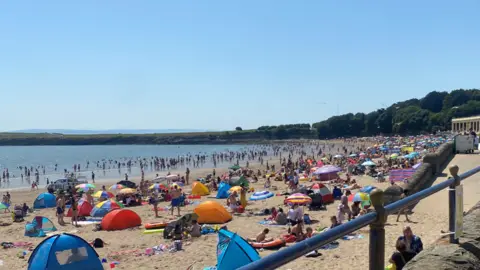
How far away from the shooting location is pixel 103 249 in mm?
13703

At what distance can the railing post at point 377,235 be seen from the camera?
228 centimetres

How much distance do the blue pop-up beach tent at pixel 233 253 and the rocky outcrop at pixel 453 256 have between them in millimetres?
6485

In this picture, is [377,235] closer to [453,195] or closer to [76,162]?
[453,195]

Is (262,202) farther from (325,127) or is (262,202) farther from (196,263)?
(325,127)

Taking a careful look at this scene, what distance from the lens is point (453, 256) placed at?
109 inches

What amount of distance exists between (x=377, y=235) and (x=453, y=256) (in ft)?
2.63

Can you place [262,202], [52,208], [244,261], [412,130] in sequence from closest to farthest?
[244,261]
[262,202]
[52,208]
[412,130]

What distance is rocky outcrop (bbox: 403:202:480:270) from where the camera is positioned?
8.52ft

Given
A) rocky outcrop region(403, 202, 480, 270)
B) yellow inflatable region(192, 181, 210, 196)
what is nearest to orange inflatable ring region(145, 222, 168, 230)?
yellow inflatable region(192, 181, 210, 196)

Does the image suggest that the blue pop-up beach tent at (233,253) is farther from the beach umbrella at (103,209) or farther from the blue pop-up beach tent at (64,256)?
the beach umbrella at (103,209)

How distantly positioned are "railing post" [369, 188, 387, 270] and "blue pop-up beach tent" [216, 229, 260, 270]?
7.29 m

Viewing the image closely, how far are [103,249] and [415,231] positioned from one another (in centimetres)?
904

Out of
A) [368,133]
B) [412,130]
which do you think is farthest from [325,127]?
[412,130]

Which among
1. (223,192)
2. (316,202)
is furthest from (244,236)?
(223,192)
